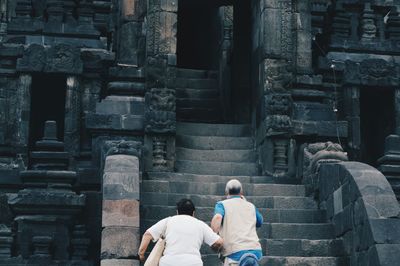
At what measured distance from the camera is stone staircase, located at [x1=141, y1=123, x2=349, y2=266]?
1219cm

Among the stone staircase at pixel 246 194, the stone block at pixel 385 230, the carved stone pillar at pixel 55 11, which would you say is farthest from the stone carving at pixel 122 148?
the carved stone pillar at pixel 55 11

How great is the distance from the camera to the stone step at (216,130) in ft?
53.6

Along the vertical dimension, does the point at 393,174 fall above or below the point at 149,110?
below

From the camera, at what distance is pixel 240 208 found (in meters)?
9.87

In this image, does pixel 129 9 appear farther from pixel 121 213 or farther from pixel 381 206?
pixel 381 206

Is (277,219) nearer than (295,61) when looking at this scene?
Yes

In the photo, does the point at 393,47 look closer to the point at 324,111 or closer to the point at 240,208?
the point at 324,111

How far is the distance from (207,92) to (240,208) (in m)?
11.0

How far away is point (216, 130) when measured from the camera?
54.2 feet

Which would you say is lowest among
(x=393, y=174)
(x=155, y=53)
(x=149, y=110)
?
(x=393, y=174)

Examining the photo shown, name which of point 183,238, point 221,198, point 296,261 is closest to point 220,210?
point 183,238

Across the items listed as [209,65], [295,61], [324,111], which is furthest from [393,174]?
[209,65]

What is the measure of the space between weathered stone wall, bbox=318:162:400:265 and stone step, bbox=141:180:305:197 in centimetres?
91

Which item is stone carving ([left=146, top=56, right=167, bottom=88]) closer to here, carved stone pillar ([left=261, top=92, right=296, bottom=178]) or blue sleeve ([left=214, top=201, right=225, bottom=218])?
carved stone pillar ([left=261, top=92, right=296, bottom=178])
